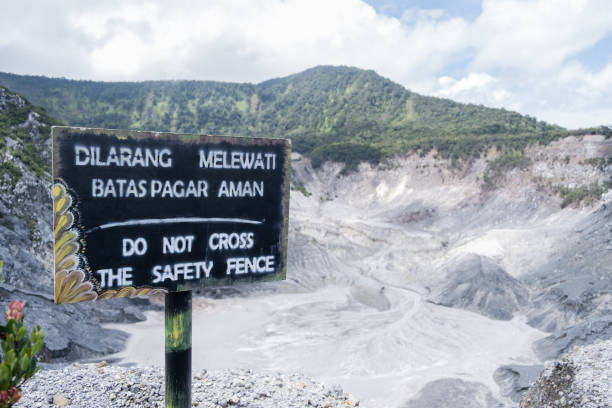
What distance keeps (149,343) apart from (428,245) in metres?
23.5

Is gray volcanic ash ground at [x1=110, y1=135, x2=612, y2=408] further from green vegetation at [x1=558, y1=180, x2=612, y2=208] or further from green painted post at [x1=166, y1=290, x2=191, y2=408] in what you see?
green painted post at [x1=166, y1=290, x2=191, y2=408]

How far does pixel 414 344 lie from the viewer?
798 inches

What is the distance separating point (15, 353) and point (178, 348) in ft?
7.24

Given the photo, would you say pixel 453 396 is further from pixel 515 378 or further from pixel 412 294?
pixel 412 294

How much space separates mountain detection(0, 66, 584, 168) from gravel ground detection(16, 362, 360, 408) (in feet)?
153

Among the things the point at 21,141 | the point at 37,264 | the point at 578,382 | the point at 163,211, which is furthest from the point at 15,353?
the point at 21,141

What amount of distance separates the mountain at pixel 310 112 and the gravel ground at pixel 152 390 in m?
46.5

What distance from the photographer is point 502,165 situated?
4581 cm

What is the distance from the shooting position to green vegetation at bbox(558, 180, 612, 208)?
34406mm

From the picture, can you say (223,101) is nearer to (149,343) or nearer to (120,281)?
(149,343)

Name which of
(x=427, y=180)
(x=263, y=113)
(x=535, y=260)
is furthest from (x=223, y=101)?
(x=535, y=260)

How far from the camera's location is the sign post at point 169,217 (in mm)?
3957

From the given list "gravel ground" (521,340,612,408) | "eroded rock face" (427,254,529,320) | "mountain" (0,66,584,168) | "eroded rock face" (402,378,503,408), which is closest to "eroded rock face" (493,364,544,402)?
"eroded rock face" (402,378,503,408)

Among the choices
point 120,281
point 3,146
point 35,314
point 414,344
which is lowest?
point 414,344
